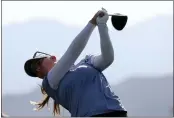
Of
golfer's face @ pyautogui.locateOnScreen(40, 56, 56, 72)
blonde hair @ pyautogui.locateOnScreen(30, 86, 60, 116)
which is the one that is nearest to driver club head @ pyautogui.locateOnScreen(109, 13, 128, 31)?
golfer's face @ pyautogui.locateOnScreen(40, 56, 56, 72)

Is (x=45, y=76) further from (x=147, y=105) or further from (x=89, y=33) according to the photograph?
(x=147, y=105)

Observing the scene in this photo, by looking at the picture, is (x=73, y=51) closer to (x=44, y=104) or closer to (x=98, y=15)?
(x=98, y=15)

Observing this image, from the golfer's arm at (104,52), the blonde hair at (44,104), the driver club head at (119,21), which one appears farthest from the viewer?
the blonde hair at (44,104)

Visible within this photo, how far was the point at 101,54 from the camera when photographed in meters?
5.68

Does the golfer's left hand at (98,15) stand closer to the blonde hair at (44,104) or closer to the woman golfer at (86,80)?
the woman golfer at (86,80)

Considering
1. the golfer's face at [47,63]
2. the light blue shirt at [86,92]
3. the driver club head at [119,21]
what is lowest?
the light blue shirt at [86,92]

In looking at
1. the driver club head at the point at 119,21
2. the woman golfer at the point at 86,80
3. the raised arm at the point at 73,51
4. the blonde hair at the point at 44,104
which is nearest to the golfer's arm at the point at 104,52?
the woman golfer at the point at 86,80

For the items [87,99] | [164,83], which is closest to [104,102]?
[87,99]

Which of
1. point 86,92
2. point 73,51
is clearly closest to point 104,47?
point 73,51

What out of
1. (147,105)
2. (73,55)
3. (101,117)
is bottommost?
(147,105)

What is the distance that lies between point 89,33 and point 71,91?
0.53 m

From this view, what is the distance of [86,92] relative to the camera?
18.6 feet

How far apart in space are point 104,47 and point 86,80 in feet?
1.12

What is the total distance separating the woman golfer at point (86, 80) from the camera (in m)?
5.59
